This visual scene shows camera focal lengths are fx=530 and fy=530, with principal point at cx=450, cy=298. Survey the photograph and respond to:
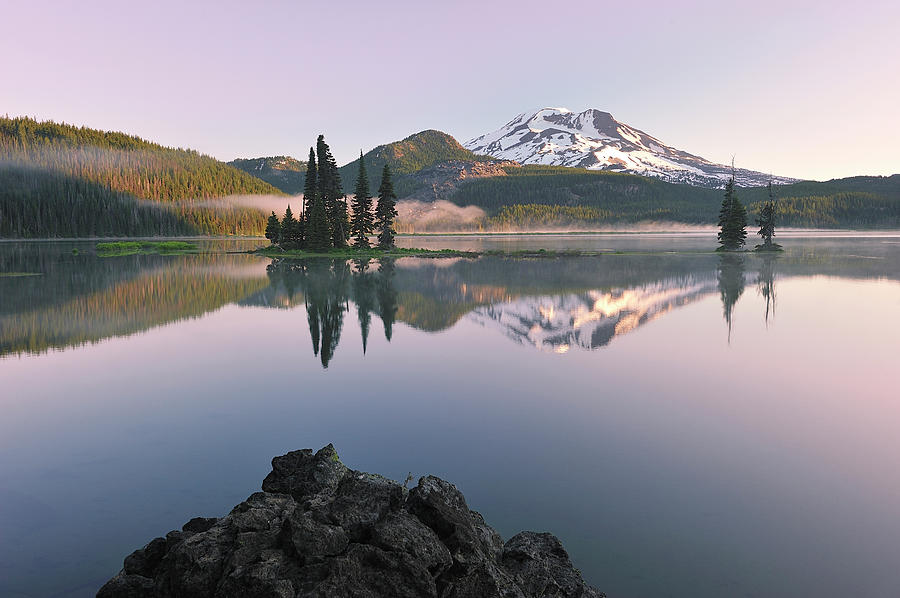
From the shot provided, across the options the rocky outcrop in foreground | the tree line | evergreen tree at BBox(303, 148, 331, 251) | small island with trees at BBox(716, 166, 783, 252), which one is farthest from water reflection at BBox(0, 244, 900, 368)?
small island with trees at BBox(716, 166, 783, 252)

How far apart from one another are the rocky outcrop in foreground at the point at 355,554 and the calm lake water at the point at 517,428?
1.07 meters

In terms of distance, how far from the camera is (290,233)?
84750 millimetres

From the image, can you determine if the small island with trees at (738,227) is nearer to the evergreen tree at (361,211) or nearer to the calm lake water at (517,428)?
the evergreen tree at (361,211)

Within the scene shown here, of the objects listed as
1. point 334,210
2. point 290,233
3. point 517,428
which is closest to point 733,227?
point 334,210

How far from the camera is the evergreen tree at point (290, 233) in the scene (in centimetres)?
8419

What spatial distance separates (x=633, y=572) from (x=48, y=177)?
24743 centimetres

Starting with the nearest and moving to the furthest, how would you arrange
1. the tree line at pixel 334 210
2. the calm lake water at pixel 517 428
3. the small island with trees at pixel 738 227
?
the calm lake water at pixel 517 428
the tree line at pixel 334 210
the small island with trees at pixel 738 227

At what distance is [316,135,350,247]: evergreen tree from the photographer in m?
83.8

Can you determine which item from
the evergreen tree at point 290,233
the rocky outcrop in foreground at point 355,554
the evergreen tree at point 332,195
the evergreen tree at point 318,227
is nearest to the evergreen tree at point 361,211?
the evergreen tree at point 332,195

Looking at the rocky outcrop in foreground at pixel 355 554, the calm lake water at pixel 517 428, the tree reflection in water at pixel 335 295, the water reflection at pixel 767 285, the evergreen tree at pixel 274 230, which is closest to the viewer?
the rocky outcrop in foreground at pixel 355 554

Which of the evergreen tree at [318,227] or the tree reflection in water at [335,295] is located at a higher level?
the evergreen tree at [318,227]

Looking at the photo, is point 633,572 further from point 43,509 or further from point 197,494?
point 43,509

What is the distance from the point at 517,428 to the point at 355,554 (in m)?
6.44

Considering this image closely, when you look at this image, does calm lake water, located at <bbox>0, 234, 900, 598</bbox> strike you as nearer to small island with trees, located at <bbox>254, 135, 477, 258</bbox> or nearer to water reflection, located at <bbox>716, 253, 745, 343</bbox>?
water reflection, located at <bbox>716, 253, 745, 343</bbox>
